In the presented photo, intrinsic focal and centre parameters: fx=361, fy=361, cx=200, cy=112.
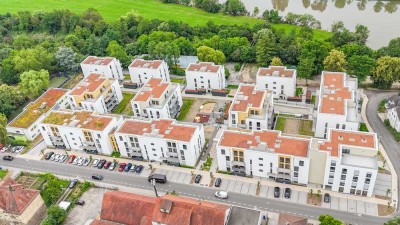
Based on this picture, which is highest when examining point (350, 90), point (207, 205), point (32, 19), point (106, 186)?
point (32, 19)

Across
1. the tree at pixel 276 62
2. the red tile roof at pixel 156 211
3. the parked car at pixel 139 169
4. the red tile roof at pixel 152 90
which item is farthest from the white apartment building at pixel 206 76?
the red tile roof at pixel 156 211

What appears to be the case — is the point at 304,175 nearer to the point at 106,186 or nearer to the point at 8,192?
the point at 106,186

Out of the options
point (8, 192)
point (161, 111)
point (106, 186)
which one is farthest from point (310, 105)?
point (8, 192)

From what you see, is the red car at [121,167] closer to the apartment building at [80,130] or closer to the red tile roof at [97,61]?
the apartment building at [80,130]

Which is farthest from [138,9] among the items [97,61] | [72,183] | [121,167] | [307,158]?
[307,158]

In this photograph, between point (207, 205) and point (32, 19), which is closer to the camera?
point (207, 205)

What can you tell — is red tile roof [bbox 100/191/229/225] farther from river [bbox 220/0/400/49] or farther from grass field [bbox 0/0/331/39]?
grass field [bbox 0/0/331/39]

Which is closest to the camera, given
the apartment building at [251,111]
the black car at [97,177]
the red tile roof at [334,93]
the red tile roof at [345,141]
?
the red tile roof at [345,141]
